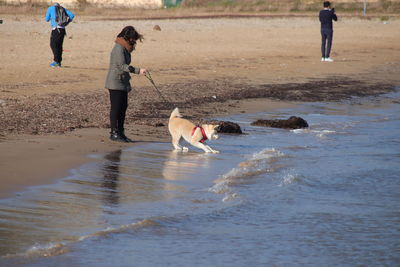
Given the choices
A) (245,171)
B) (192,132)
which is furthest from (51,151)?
(245,171)

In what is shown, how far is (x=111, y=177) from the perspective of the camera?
9.27m

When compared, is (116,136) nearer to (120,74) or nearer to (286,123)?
(120,74)

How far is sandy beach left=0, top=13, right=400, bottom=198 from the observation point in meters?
11.0

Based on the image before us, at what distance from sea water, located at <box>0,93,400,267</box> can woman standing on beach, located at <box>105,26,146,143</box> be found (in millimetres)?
492

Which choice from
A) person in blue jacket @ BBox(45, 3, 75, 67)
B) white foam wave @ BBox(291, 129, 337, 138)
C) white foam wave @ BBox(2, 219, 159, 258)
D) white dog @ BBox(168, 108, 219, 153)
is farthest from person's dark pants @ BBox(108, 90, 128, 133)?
person in blue jacket @ BBox(45, 3, 75, 67)

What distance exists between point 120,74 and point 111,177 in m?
2.24

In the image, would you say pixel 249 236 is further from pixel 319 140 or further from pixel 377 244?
pixel 319 140

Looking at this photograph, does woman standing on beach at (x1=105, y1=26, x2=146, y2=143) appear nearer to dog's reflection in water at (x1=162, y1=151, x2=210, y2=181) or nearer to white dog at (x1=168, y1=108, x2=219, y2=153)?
white dog at (x1=168, y1=108, x2=219, y2=153)

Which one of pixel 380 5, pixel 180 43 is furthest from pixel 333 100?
pixel 380 5

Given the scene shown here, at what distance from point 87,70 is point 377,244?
13.2 metres

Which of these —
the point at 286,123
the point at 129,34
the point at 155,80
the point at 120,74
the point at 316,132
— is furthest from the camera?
the point at 155,80

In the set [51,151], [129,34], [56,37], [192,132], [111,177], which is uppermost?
[129,34]

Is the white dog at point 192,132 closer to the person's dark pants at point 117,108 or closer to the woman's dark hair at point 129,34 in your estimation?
the person's dark pants at point 117,108

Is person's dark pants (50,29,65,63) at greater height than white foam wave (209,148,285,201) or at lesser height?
greater
